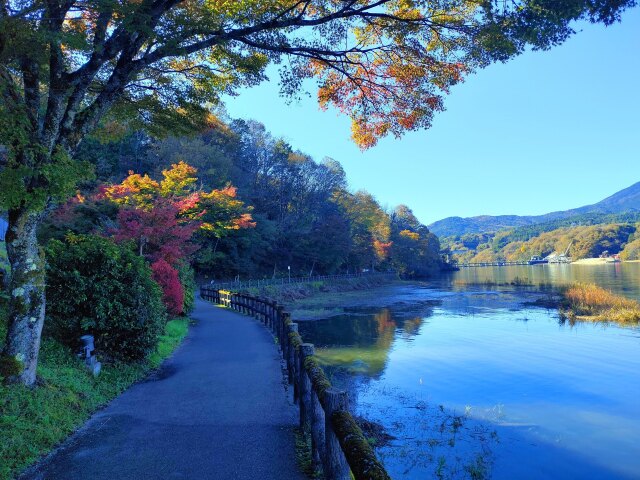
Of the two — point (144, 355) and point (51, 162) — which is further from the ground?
point (51, 162)

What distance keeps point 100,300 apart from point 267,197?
45.5 meters

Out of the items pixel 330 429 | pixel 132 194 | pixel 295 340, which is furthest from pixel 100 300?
pixel 132 194

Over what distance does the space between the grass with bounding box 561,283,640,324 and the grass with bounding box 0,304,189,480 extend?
22.0 metres

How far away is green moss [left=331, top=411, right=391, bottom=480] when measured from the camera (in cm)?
252

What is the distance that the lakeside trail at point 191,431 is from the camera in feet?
14.0

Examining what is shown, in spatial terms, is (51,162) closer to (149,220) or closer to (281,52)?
(281,52)

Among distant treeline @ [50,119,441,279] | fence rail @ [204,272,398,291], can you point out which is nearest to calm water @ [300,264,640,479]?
fence rail @ [204,272,398,291]

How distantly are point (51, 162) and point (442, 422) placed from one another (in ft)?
26.1

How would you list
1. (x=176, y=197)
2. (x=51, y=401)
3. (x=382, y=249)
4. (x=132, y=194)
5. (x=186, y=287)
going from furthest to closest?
(x=382, y=249) → (x=176, y=197) → (x=132, y=194) → (x=186, y=287) → (x=51, y=401)

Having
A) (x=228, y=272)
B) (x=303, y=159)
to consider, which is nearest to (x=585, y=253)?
(x=303, y=159)

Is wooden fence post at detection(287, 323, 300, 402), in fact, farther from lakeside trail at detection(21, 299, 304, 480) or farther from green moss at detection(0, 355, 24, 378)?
green moss at detection(0, 355, 24, 378)

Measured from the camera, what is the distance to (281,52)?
7.09 metres

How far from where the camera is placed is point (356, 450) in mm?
2861

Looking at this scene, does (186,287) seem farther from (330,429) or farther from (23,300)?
(330,429)
